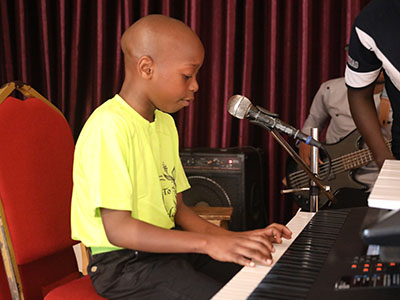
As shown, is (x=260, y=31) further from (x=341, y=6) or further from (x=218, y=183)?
(x=218, y=183)

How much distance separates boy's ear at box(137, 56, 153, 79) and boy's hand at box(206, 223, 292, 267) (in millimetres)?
494

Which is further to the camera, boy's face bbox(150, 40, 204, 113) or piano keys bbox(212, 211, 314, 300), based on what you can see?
boy's face bbox(150, 40, 204, 113)

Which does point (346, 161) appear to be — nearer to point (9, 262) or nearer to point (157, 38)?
point (157, 38)

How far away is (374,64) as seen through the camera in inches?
68.0

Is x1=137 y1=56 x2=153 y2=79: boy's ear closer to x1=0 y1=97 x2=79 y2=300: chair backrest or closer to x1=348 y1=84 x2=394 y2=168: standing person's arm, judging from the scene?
x1=0 y1=97 x2=79 y2=300: chair backrest

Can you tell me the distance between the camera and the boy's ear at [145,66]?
1463mm

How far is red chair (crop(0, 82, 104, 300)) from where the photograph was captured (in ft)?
4.87

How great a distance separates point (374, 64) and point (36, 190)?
105 centimetres

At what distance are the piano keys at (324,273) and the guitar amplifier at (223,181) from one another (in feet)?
7.24

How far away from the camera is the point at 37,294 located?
1.59m

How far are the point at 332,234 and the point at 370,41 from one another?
0.69 meters

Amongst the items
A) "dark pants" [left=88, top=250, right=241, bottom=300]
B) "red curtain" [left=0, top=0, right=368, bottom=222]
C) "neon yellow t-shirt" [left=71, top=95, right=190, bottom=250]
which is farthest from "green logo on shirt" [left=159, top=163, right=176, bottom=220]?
"red curtain" [left=0, top=0, right=368, bottom=222]

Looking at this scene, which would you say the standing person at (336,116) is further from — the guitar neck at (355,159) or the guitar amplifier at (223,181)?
the guitar amplifier at (223,181)

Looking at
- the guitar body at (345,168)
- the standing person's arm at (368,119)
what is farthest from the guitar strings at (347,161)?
the standing person's arm at (368,119)
